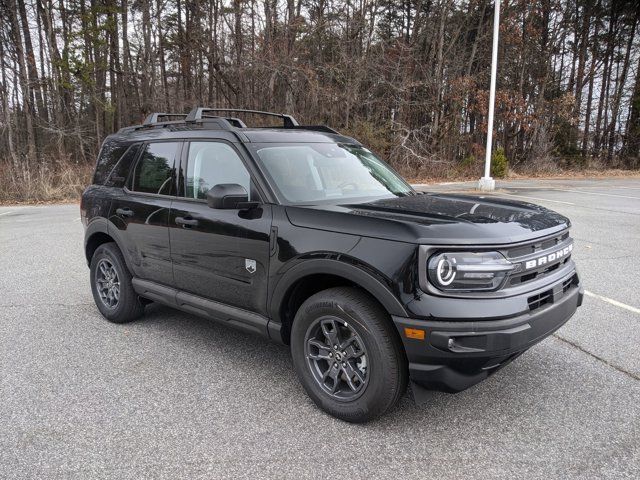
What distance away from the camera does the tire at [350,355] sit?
2.72 m

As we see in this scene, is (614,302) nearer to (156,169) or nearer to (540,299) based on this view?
(540,299)

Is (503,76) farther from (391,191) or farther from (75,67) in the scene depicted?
(391,191)

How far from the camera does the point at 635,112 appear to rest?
35.6m

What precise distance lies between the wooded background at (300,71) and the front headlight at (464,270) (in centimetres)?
1880

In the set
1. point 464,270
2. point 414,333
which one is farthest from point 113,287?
point 464,270

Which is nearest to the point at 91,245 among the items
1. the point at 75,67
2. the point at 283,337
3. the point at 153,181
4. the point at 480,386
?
the point at 153,181

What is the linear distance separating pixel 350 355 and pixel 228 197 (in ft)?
4.22

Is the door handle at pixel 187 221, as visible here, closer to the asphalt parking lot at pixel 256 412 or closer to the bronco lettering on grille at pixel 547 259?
the asphalt parking lot at pixel 256 412

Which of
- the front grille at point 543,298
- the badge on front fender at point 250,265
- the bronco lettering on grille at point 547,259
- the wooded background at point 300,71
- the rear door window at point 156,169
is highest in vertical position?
the wooded background at point 300,71

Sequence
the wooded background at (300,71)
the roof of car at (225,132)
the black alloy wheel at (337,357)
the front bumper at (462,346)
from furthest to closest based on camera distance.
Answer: the wooded background at (300,71) < the roof of car at (225,132) < the black alloy wheel at (337,357) < the front bumper at (462,346)

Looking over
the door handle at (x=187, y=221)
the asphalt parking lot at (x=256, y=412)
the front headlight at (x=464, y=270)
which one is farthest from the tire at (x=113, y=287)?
the front headlight at (x=464, y=270)

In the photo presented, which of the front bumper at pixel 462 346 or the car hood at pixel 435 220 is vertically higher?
the car hood at pixel 435 220

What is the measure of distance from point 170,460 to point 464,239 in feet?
6.43

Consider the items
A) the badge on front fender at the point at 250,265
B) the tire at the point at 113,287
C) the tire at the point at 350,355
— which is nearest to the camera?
A: the tire at the point at 350,355
